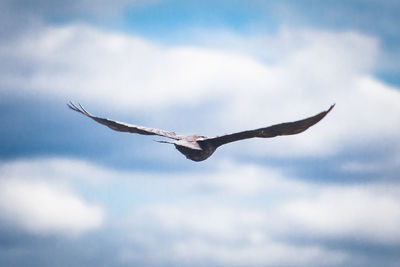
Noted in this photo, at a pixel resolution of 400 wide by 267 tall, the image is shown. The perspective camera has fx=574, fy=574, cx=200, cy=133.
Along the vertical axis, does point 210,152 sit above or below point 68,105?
below

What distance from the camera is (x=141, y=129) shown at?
1608cm

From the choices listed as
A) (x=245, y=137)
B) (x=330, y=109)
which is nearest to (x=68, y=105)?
(x=245, y=137)

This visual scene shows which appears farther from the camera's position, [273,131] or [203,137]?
[203,137]

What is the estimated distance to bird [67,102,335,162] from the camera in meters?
13.9

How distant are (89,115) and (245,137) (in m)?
4.37

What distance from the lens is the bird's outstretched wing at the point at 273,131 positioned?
13.5 m

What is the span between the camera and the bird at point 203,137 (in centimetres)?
1385

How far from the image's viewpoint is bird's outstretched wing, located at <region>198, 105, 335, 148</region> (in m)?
A: 13.5

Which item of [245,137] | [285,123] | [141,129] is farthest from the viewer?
[141,129]

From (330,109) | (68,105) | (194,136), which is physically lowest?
(330,109)

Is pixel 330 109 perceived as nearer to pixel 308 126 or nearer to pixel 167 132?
pixel 308 126

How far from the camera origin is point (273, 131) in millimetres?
14344

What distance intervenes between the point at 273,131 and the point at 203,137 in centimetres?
211

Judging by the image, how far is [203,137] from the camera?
15.5 m
